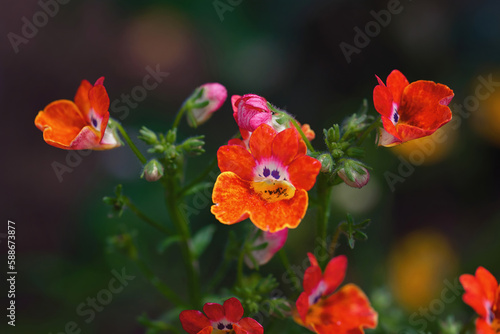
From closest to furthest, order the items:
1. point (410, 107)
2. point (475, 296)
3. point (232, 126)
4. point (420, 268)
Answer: point (475, 296) < point (410, 107) < point (420, 268) < point (232, 126)

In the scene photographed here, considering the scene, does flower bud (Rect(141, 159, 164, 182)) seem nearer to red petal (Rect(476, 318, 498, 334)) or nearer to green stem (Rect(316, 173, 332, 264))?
green stem (Rect(316, 173, 332, 264))

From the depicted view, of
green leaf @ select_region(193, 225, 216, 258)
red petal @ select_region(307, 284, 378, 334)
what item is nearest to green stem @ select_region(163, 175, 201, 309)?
green leaf @ select_region(193, 225, 216, 258)

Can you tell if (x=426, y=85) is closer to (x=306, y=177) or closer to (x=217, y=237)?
(x=306, y=177)

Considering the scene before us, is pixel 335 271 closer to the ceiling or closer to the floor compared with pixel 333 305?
closer to the ceiling

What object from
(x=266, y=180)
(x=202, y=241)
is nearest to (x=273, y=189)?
(x=266, y=180)

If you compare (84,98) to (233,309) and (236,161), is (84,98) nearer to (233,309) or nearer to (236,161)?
(236,161)

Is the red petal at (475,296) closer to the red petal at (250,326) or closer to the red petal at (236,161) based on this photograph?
the red petal at (250,326)
